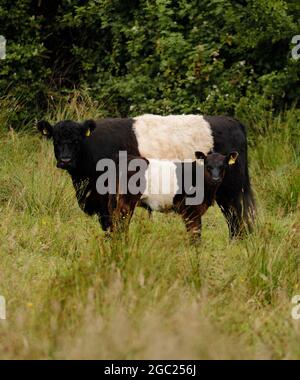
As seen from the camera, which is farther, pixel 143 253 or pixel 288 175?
pixel 288 175

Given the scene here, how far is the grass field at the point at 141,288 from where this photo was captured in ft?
15.9

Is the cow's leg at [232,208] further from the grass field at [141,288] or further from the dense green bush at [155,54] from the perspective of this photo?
the dense green bush at [155,54]

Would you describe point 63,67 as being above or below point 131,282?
above

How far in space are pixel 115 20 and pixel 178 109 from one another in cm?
180

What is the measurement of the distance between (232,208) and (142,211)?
1.23 metres

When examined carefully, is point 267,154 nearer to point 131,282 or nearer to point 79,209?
point 79,209

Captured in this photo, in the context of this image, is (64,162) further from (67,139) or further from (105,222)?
(105,222)

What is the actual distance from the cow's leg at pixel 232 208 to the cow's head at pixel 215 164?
2.21 ft

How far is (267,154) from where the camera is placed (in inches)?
433

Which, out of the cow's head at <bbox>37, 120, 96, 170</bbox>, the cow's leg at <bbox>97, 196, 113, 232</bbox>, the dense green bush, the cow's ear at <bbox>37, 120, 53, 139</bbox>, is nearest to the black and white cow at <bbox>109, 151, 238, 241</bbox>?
the cow's leg at <bbox>97, 196, 113, 232</bbox>

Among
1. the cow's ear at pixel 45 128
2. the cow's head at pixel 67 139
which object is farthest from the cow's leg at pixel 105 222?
the cow's ear at pixel 45 128

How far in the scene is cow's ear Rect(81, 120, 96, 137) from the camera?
28.1ft

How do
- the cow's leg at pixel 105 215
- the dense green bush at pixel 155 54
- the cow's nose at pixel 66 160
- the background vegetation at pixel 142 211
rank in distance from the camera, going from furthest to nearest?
the dense green bush at pixel 155 54, the cow's leg at pixel 105 215, the cow's nose at pixel 66 160, the background vegetation at pixel 142 211
